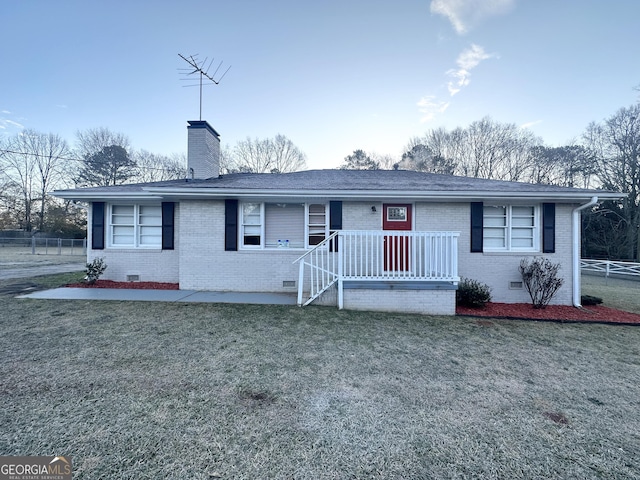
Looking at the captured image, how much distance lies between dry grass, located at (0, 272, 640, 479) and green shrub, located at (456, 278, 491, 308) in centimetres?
159

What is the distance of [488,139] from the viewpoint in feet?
84.2

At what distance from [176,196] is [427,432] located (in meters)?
7.82

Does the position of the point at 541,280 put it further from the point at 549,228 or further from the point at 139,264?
the point at 139,264

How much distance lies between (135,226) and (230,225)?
134 inches

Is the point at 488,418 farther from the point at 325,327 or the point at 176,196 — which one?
the point at 176,196

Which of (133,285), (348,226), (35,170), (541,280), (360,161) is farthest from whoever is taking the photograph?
(35,170)

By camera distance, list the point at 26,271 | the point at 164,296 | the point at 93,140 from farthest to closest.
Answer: the point at 93,140 < the point at 26,271 < the point at 164,296

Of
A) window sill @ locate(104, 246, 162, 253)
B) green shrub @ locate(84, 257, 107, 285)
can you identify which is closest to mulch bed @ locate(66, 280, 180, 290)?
green shrub @ locate(84, 257, 107, 285)

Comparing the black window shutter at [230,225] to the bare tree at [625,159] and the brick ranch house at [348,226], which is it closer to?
the brick ranch house at [348,226]

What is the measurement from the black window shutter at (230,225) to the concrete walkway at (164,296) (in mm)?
1339

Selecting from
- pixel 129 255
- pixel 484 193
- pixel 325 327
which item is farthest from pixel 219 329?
pixel 484 193

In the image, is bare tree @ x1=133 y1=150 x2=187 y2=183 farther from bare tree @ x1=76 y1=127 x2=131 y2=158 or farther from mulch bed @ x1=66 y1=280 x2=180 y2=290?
mulch bed @ x1=66 y1=280 x2=180 y2=290

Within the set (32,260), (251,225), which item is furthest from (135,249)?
(32,260)

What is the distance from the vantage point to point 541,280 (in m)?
6.93
